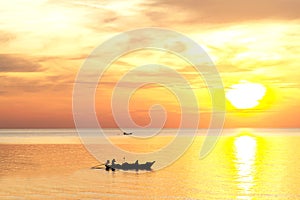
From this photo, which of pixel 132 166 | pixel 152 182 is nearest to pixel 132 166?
pixel 132 166

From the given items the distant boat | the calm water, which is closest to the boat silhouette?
the distant boat

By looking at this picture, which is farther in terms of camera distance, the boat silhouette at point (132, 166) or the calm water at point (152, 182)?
the boat silhouette at point (132, 166)

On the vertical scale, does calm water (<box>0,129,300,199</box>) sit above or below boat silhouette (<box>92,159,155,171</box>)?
below

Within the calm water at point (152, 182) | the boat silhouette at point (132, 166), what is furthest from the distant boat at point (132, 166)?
the calm water at point (152, 182)

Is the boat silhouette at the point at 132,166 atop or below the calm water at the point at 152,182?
atop

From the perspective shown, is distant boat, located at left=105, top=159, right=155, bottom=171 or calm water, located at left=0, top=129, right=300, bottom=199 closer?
calm water, located at left=0, top=129, right=300, bottom=199

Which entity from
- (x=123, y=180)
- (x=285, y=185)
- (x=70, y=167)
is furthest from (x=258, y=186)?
(x=70, y=167)

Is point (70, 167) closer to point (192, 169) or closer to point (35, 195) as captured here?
point (192, 169)

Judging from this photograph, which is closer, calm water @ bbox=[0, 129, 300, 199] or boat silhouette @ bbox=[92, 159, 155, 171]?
calm water @ bbox=[0, 129, 300, 199]

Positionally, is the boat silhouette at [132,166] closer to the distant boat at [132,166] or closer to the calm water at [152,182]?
the distant boat at [132,166]

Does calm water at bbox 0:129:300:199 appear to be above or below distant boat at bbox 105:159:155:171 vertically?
below

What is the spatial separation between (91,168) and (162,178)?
18599mm

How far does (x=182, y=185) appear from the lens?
61.8 meters

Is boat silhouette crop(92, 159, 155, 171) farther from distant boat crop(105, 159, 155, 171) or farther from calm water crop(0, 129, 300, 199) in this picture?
calm water crop(0, 129, 300, 199)
